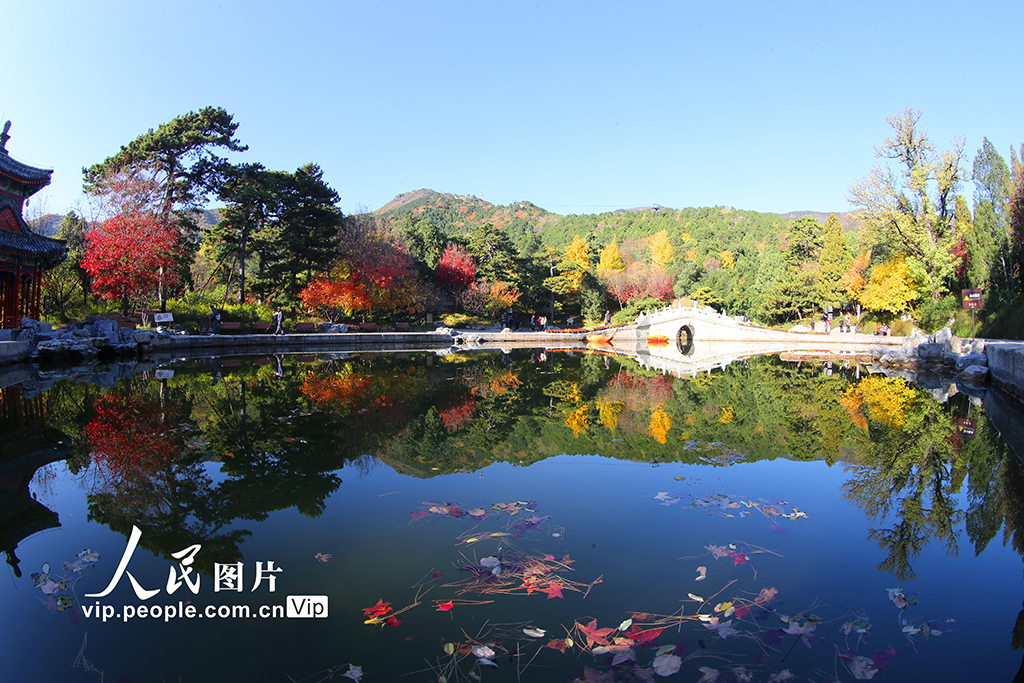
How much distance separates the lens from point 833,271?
3653 centimetres

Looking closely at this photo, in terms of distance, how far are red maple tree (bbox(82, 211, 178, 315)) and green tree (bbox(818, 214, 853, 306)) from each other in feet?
120

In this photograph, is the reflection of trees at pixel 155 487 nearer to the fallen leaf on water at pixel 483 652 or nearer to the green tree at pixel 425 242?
the fallen leaf on water at pixel 483 652

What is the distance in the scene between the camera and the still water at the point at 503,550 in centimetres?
256

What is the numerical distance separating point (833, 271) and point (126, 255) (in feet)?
127

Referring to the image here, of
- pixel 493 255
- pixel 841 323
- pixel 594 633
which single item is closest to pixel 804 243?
pixel 841 323

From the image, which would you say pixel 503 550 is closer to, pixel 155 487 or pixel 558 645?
pixel 558 645

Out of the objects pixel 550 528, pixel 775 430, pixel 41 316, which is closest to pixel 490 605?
pixel 550 528

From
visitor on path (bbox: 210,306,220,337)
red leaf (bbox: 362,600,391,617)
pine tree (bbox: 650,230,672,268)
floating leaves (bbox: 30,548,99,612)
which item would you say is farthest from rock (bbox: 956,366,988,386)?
pine tree (bbox: 650,230,672,268)

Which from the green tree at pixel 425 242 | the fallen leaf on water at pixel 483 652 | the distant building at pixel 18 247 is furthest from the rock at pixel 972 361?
the green tree at pixel 425 242

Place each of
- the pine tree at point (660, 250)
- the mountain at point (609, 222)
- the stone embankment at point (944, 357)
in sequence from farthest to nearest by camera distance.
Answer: the mountain at point (609, 222) < the pine tree at point (660, 250) < the stone embankment at point (944, 357)

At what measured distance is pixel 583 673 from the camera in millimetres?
2418

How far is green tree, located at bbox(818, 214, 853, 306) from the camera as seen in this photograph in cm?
3556

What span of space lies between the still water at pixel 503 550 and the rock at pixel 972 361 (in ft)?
24.1

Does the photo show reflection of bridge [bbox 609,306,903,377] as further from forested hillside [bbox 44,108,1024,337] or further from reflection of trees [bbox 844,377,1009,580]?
reflection of trees [bbox 844,377,1009,580]
